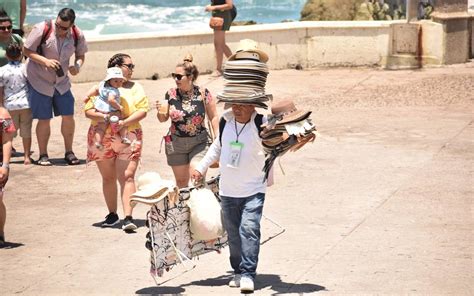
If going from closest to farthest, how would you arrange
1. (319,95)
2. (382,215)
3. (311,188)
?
(382,215) < (311,188) < (319,95)

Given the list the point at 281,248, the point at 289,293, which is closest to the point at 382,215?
the point at 281,248

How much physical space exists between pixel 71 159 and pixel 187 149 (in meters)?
3.37

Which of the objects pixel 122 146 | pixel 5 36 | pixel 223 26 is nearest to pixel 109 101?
pixel 122 146

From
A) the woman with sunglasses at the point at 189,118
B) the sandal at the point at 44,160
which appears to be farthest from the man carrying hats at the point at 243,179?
the sandal at the point at 44,160

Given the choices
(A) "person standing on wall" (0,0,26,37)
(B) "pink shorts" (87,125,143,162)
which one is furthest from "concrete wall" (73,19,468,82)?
(B) "pink shorts" (87,125,143,162)

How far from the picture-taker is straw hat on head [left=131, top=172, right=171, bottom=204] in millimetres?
9008

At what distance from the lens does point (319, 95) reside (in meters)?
16.9

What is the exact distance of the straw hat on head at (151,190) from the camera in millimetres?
9008

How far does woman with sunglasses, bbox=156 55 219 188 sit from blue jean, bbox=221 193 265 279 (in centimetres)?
167

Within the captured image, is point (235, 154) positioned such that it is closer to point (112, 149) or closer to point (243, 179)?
point (243, 179)

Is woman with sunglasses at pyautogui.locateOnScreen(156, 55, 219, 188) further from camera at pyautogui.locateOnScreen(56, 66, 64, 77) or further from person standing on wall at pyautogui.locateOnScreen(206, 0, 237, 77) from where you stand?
person standing on wall at pyautogui.locateOnScreen(206, 0, 237, 77)

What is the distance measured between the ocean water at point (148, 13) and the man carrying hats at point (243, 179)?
145 feet

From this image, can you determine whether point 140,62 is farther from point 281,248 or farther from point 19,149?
point 281,248

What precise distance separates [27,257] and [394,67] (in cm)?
903
